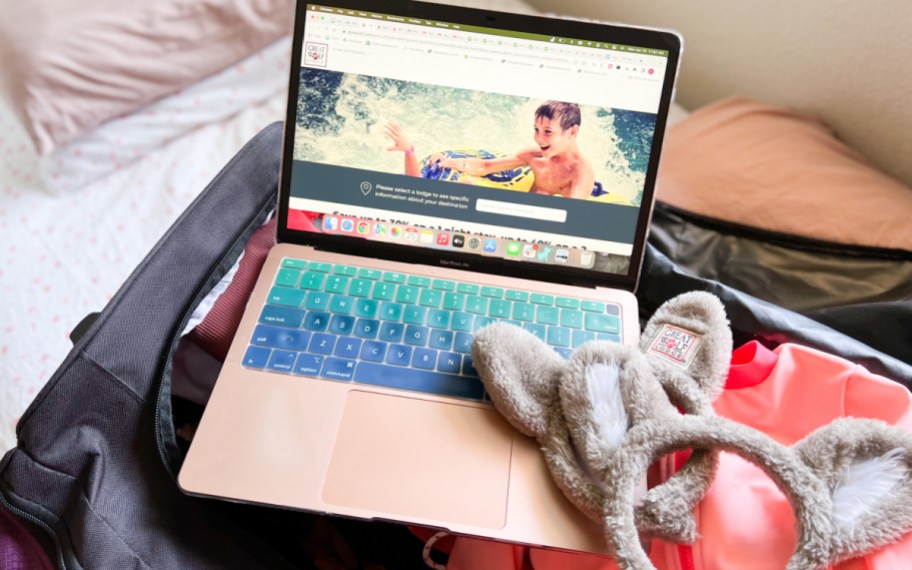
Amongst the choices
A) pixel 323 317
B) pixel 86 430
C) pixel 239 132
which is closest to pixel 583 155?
pixel 323 317

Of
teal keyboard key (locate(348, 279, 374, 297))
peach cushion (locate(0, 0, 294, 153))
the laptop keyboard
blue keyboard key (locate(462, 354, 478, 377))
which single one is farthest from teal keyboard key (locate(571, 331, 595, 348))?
peach cushion (locate(0, 0, 294, 153))

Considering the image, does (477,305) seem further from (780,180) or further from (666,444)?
(780,180)

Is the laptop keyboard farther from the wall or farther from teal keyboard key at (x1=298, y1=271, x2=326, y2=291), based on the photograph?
the wall

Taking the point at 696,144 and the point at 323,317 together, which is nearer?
the point at 323,317

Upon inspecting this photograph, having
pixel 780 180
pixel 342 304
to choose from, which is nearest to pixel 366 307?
pixel 342 304

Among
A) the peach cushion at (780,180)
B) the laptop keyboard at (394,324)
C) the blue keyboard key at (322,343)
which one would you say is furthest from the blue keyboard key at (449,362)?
the peach cushion at (780,180)

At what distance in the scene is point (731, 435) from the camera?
1.76ft

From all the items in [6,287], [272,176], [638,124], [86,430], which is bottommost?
[6,287]

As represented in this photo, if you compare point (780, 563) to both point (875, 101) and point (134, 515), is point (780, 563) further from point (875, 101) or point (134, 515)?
point (875, 101)

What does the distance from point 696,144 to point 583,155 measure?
0.36 meters

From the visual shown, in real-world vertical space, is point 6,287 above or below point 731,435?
below

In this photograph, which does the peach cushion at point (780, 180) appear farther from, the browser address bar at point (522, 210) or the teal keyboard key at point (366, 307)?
the teal keyboard key at point (366, 307)

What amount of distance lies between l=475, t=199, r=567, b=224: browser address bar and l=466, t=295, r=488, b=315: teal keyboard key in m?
0.09

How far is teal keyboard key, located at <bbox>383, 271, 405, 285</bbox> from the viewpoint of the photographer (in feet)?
2.36
